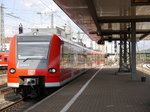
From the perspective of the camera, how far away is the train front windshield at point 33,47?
1116 cm

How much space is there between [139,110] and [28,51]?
5.35 metres

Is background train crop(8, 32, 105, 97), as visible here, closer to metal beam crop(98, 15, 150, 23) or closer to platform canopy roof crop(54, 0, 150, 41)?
platform canopy roof crop(54, 0, 150, 41)

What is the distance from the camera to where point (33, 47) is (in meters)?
11.3

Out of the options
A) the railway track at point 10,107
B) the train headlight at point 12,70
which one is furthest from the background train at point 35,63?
the railway track at point 10,107

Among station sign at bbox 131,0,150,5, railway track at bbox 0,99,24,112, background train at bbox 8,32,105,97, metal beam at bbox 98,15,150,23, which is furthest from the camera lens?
metal beam at bbox 98,15,150,23

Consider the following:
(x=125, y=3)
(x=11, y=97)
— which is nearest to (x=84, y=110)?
(x=11, y=97)

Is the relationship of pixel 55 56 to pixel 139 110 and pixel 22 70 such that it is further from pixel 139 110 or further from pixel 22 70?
pixel 139 110

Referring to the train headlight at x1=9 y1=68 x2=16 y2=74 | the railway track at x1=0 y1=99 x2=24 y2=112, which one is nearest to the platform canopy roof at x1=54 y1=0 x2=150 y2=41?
the train headlight at x1=9 y1=68 x2=16 y2=74

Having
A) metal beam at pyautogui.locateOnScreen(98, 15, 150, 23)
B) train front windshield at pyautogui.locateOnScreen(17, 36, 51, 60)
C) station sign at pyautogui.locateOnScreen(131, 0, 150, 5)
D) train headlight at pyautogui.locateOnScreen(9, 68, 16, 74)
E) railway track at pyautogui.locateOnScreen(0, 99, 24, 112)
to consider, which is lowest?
railway track at pyautogui.locateOnScreen(0, 99, 24, 112)

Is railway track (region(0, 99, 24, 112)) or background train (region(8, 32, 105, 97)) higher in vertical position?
background train (region(8, 32, 105, 97))

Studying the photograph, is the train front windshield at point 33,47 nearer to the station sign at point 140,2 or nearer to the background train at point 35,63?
the background train at point 35,63

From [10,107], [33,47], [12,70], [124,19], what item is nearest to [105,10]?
[124,19]

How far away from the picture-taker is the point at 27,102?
11.5 meters

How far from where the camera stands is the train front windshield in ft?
36.6
